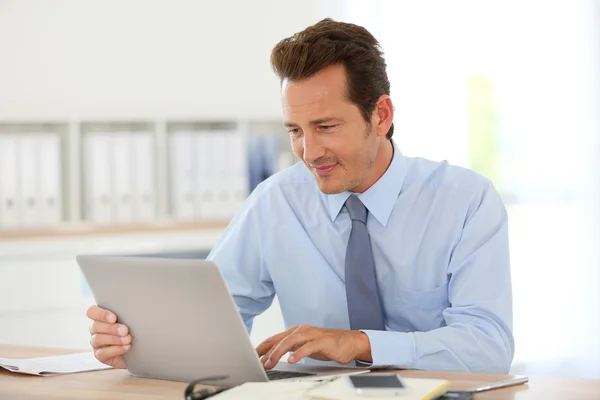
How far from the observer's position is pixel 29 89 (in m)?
3.13

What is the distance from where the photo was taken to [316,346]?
4.27 feet

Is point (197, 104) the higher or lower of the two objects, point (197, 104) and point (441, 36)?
the lower

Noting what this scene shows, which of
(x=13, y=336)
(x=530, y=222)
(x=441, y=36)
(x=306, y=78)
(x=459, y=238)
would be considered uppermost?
(x=441, y=36)

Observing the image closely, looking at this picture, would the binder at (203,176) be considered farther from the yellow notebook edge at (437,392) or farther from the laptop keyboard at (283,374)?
the yellow notebook edge at (437,392)

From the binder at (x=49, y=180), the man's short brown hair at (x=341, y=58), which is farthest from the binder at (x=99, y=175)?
the man's short brown hair at (x=341, y=58)

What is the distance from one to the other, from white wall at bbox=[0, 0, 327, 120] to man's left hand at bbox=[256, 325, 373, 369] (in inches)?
79.1

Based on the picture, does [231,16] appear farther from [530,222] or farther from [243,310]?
[243,310]

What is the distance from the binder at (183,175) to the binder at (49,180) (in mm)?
435

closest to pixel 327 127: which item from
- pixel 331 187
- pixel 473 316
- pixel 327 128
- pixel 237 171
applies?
pixel 327 128

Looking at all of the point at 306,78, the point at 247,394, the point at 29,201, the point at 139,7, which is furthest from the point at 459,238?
the point at 139,7

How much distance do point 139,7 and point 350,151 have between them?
6.13 feet

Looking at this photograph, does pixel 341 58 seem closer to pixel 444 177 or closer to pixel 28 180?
pixel 444 177

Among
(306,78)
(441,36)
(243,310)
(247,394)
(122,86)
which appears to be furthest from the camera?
(441,36)

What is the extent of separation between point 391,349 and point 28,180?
197cm
